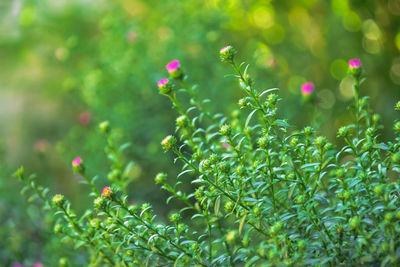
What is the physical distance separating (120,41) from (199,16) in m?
0.29

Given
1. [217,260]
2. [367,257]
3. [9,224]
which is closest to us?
[367,257]

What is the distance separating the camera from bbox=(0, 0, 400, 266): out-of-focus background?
1.28 meters

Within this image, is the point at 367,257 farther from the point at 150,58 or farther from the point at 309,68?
the point at 309,68

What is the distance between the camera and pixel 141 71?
130 cm

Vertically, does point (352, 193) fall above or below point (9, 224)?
below

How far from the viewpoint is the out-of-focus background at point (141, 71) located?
1.28 metres

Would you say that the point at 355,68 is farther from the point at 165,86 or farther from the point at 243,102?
the point at 165,86

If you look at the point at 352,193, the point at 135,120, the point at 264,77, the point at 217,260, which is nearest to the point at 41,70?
the point at 135,120

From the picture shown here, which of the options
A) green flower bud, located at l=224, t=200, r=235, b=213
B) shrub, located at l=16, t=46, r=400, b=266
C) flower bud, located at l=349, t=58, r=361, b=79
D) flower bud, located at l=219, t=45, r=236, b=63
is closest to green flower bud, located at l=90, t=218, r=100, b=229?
shrub, located at l=16, t=46, r=400, b=266

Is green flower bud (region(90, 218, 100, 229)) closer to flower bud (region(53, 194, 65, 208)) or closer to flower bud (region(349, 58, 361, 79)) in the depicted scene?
flower bud (region(53, 194, 65, 208))

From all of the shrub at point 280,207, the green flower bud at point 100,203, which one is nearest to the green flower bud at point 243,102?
the shrub at point 280,207

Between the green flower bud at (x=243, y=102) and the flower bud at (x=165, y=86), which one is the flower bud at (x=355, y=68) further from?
the flower bud at (x=165, y=86)

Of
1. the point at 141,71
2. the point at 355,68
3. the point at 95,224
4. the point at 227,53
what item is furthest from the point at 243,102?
the point at 141,71

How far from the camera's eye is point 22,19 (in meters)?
1.73
